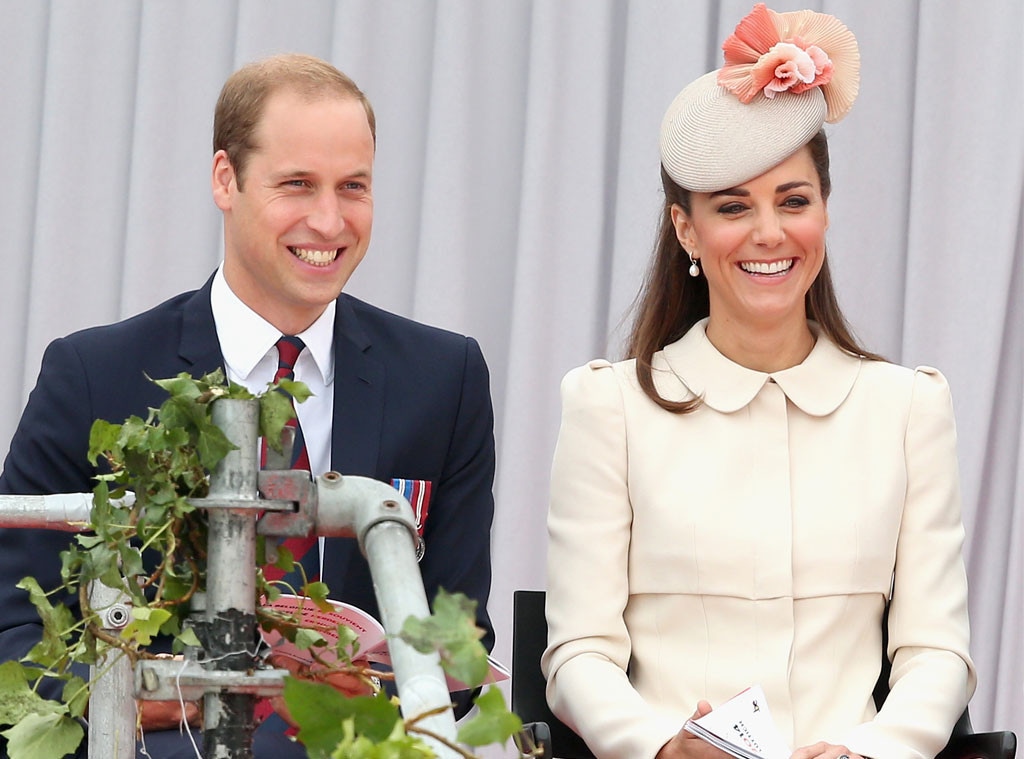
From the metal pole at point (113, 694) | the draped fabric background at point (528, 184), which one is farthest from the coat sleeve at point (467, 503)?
the metal pole at point (113, 694)

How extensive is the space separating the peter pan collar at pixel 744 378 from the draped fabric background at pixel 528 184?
2.63 ft

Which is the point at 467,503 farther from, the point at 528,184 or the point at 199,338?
the point at 528,184

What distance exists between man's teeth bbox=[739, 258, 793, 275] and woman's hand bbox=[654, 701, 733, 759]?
0.60 meters

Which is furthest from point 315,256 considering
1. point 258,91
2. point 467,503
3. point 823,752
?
point 823,752

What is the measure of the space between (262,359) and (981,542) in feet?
5.08

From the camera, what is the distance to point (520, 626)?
7.18 feet

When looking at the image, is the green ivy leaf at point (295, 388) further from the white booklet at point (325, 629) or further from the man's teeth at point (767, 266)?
the man's teeth at point (767, 266)

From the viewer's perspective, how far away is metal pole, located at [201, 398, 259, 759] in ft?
2.14

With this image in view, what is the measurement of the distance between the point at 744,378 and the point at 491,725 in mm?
1664

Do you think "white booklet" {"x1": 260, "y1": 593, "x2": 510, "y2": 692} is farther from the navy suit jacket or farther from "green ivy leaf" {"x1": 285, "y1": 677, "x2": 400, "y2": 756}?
the navy suit jacket

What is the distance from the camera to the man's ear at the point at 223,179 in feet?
6.91

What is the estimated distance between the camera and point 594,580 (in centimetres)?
205

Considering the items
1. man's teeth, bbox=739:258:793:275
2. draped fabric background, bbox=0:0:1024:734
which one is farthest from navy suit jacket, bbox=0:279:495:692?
draped fabric background, bbox=0:0:1024:734

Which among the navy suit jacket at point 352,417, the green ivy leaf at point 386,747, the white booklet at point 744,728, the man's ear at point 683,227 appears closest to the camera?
the green ivy leaf at point 386,747
